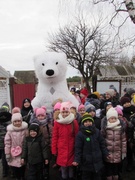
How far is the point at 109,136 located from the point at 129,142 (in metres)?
0.70

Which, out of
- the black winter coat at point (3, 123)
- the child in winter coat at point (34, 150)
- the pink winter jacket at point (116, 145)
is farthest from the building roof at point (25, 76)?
the pink winter jacket at point (116, 145)

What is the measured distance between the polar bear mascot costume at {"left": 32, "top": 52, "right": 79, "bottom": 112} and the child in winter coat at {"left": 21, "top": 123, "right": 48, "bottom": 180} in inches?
50.2

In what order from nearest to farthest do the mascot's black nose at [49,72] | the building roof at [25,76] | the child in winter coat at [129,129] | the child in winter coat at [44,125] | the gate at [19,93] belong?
the child in winter coat at [44,125] → the child in winter coat at [129,129] → the mascot's black nose at [49,72] → the gate at [19,93] → the building roof at [25,76]

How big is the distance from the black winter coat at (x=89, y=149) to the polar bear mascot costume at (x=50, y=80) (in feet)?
5.36

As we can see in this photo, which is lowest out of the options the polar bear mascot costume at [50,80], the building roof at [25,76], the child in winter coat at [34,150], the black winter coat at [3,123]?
the child in winter coat at [34,150]

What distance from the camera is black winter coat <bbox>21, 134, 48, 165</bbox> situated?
333 cm

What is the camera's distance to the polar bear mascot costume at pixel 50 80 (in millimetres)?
4643

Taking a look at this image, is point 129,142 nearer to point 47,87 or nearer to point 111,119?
point 111,119

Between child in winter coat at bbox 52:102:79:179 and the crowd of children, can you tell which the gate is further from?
child in winter coat at bbox 52:102:79:179

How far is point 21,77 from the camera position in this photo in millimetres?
33438

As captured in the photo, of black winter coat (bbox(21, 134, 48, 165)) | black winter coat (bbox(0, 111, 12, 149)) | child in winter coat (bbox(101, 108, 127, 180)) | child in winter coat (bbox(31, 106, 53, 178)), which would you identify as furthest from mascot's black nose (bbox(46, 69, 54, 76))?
child in winter coat (bbox(101, 108, 127, 180))

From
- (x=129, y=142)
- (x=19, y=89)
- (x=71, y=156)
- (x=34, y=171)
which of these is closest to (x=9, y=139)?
(x=34, y=171)

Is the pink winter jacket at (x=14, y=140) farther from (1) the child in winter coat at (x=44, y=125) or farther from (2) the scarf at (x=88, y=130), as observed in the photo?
(2) the scarf at (x=88, y=130)

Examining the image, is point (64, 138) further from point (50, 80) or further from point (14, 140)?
point (50, 80)
